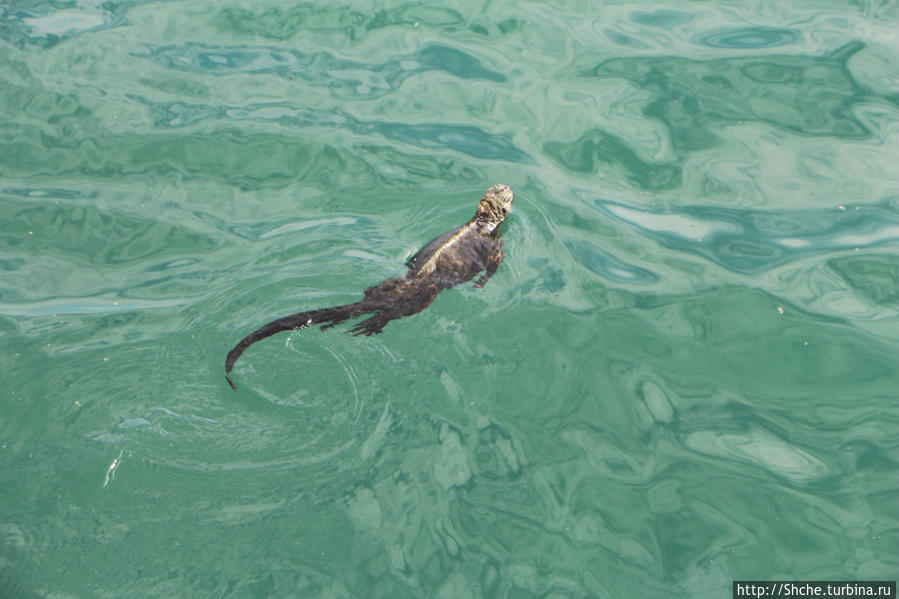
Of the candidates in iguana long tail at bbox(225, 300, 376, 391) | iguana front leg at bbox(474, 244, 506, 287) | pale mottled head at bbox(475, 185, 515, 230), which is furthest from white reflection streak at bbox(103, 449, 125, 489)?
pale mottled head at bbox(475, 185, 515, 230)

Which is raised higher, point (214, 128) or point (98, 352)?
point (214, 128)

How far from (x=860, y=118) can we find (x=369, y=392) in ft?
18.0

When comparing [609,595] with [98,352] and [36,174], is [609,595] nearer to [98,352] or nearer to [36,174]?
[98,352]

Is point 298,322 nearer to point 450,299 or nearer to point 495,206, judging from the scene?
point 450,299

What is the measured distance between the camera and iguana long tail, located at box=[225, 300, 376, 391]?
4664mm

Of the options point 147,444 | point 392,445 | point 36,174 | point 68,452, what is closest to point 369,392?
point 392,445

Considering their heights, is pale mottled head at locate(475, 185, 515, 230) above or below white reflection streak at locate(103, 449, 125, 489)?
above

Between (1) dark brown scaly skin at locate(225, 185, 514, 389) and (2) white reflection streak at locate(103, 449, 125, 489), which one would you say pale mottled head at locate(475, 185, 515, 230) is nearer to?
(1) dark brown scaly skin at locate(225, 185, 514, 389)

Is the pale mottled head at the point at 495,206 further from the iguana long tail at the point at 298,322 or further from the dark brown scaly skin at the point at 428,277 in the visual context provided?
the iguana long tail at the point at 298,322

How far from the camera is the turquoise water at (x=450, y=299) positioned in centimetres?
425

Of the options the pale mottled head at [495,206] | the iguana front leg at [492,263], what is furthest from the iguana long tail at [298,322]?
the pale mottled head at [495,206]

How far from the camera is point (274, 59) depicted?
756 centimetres

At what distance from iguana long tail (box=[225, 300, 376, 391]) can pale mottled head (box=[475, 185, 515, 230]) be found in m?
1.41

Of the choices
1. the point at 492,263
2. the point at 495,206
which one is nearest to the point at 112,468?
the point at 492,263
